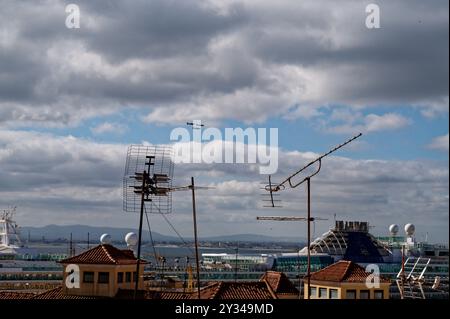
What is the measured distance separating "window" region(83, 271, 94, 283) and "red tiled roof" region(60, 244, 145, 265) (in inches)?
26.9

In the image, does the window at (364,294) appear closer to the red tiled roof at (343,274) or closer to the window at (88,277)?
the red tiled roof at (343,274)

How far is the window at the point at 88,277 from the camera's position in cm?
4284

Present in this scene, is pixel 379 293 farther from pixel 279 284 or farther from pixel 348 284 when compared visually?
pixel 279 284

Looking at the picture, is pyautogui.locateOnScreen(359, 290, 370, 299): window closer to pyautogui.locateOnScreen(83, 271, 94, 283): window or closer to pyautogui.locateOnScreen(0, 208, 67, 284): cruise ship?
pyautogui.locateOnScreen(83, 271, 94, 283): window

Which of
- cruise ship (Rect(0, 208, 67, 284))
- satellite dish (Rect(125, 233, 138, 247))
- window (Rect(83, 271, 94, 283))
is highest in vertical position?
satellite dish (Rect(125, 233, 138, 247))

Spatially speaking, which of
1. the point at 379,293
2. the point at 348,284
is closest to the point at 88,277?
the point at 348,284

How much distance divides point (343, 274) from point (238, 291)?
6.73 m

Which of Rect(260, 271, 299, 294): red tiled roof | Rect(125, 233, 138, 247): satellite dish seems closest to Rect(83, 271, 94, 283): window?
Rect(260, 271, 299, 294): red tiled roof

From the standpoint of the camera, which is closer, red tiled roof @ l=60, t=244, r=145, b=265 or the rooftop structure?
the rooftop structure

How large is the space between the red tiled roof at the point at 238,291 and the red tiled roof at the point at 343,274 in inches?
143

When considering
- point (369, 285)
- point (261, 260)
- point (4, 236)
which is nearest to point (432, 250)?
point (261, 260)

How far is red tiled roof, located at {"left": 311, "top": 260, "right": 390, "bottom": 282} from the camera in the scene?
42.1 m
